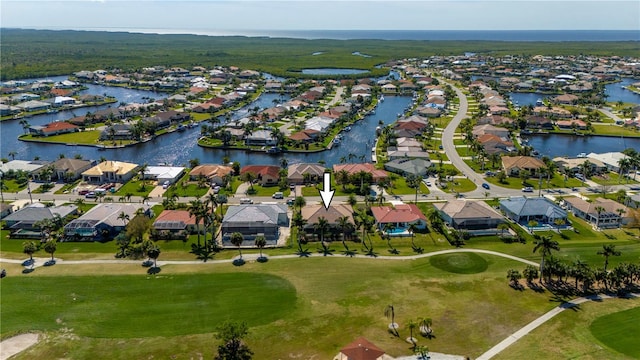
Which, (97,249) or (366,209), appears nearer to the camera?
(97,249)

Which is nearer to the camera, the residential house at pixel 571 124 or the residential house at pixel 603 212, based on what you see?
the residential house at pixel 603 212

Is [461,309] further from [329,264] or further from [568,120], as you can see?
[568,120]

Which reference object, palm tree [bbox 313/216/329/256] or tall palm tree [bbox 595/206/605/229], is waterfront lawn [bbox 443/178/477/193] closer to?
tall palm tree [bbox 595/206/605/229]

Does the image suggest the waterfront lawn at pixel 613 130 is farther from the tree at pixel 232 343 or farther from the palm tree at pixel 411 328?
the tree at pixel 232 343

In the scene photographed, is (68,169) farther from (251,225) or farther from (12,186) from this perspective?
(251,225)

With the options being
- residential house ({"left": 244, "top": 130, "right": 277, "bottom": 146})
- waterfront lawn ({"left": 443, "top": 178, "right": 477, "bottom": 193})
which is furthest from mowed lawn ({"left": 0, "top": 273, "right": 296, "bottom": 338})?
residential house ({"left": 244, "top": 130, "right": 277, "bottom": 146})

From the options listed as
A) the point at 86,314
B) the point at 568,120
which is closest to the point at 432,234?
the point at 86,314

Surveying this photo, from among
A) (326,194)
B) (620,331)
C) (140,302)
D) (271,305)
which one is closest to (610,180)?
(620,331)

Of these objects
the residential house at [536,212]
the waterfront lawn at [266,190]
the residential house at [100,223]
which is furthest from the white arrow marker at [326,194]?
the residential house at [536,212]
